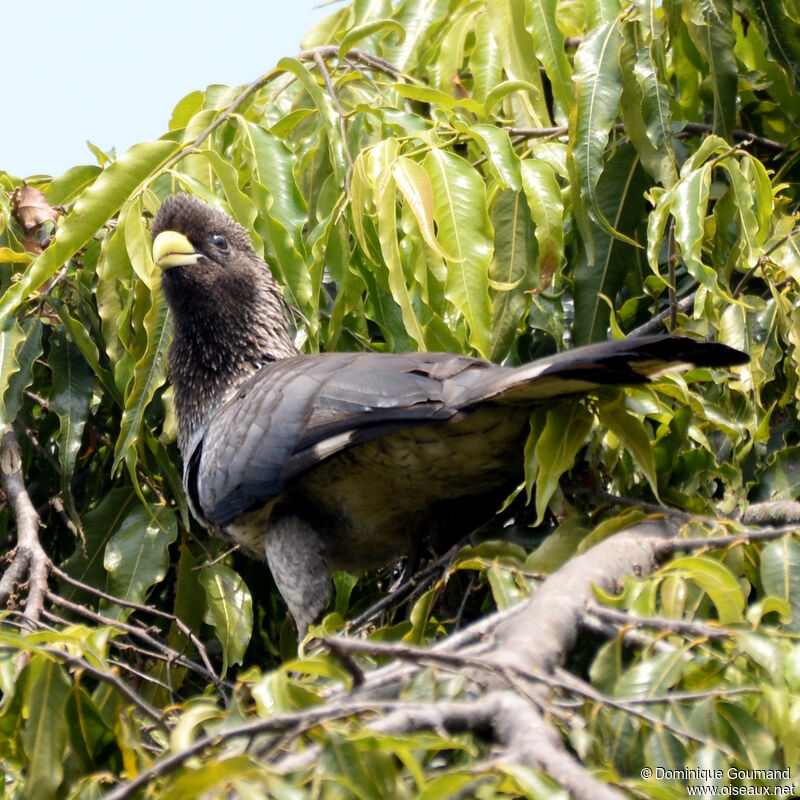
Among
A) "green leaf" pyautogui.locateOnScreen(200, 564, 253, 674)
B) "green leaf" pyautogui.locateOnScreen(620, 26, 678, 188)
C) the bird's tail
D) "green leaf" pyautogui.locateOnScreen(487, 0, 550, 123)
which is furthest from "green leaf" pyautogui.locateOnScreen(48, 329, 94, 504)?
"green leaf" pyautogui.locateOnScreen(620, 26, 678, 188)

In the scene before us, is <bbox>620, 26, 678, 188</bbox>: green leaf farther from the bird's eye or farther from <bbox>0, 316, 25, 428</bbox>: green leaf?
<bbox>0, 316, 25, 428</bbox>: green leaf

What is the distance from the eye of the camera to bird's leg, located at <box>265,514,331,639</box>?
4.06 m

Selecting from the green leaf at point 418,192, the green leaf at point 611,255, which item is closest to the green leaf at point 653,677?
the green leaf at point 418,192

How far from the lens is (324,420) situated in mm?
3783

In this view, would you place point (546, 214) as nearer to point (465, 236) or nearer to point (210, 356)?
point (465, 236)

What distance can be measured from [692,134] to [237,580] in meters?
2.38

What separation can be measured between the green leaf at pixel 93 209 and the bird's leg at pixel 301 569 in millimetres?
1156

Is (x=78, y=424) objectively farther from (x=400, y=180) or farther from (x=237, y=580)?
(x=400, y=180)

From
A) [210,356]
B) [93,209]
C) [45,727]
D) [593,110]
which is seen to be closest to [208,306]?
[210,356]

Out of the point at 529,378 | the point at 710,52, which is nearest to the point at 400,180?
the point at 529,378

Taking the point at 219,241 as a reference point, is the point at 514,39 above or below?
above

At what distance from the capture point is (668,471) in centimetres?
348

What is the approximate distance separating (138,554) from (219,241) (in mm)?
1340

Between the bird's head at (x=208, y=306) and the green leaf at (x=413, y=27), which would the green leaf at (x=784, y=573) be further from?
the green leaf at (x=413, y=27)
